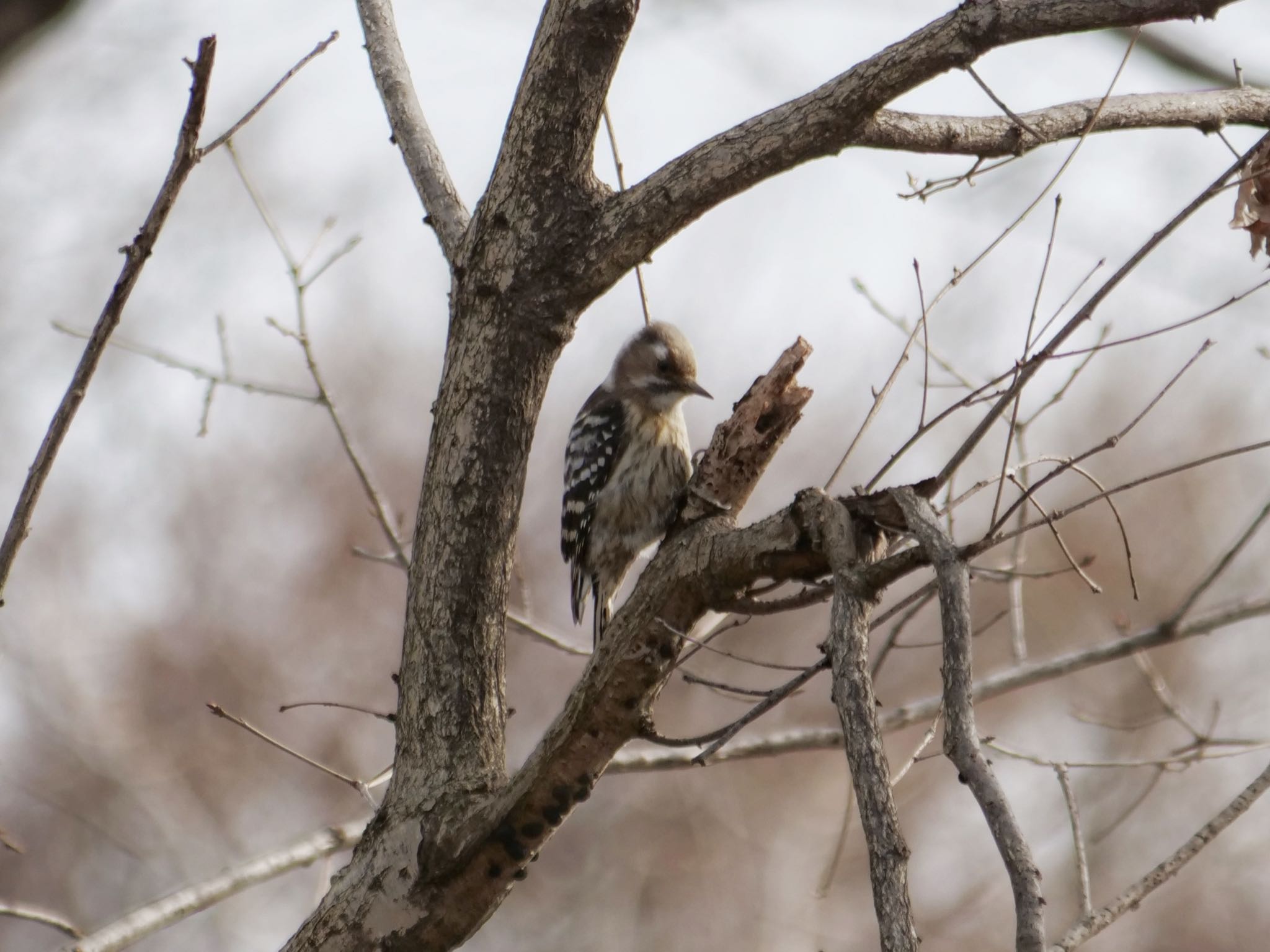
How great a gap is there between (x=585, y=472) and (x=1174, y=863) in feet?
13.2

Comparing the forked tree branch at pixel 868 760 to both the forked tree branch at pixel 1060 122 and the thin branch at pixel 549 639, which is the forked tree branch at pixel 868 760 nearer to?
the forked tree branch at pixel 1060 122

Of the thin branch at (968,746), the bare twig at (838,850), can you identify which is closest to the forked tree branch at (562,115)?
the thin branch at (968,746)

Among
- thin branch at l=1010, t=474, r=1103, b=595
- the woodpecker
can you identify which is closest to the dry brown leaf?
thin branch at l=1010, t=474, r=1103, b=595

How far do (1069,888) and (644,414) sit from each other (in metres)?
8.49

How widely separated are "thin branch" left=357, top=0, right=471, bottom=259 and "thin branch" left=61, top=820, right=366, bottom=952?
6.73 ft

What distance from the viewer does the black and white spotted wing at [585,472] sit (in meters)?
6.13

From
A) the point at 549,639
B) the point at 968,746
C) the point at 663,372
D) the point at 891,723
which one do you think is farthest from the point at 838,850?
the point at 663,372

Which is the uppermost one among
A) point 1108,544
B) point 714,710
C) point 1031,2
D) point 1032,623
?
point 1108,544

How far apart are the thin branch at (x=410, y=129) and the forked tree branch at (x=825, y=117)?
60 cm

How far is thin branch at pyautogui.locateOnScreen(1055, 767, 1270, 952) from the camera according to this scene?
2.44 m

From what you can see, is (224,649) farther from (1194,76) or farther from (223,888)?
(1194,76)

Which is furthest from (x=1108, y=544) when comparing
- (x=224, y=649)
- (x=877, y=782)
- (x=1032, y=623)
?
(x=877, y=782)

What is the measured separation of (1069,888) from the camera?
1204cm

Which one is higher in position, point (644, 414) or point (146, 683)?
point (146, 683)
